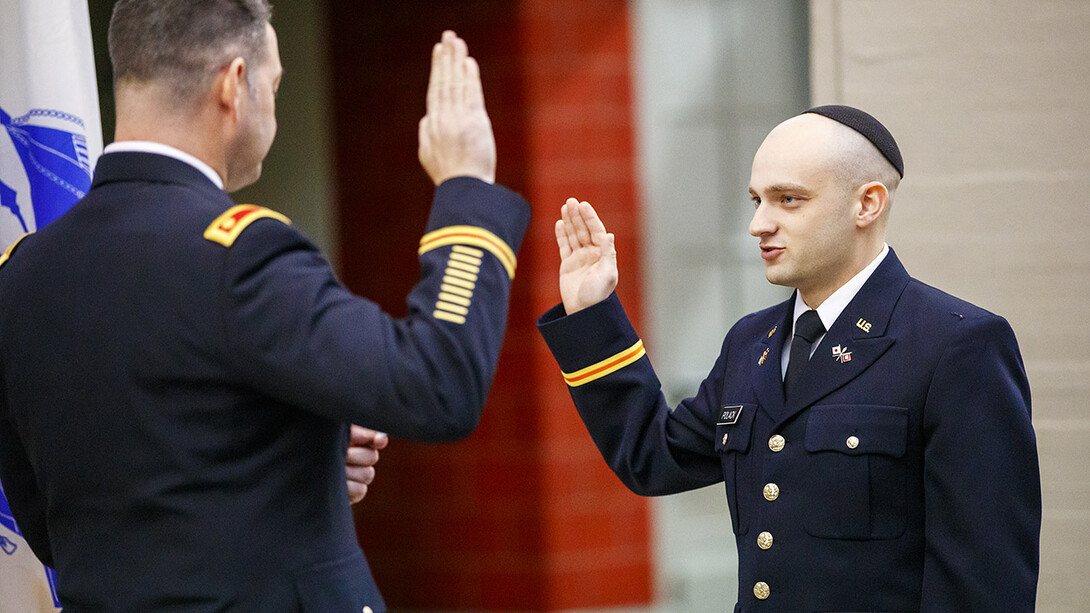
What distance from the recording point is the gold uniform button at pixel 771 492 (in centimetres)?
165

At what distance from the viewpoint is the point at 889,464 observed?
5.15 ft

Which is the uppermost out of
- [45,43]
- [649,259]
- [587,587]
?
[45,43]

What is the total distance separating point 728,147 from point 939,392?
2.11m

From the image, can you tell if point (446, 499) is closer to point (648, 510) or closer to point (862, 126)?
point (648, 510)

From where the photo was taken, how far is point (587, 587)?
150 inches

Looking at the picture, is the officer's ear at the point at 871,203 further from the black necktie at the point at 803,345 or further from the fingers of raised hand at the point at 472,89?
the fingers of raised hand at the point at 472,89

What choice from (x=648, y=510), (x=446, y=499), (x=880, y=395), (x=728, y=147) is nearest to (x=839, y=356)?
(x=880, y=395)

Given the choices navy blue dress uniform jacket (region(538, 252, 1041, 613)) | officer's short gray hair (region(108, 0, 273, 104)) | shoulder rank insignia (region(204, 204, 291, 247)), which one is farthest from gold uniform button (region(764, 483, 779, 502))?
officer's short gray hair (region(108, 0, 273, 104))

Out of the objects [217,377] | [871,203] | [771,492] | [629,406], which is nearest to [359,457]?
[217,377]

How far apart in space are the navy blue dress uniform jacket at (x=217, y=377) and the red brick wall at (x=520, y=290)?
97.5 inches

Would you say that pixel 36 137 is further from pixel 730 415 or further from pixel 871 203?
pixel 871 203

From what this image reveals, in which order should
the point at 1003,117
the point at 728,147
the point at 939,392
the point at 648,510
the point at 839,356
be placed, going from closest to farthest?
the point at 939,392 → the point at 839,356 → the point at 1003,117 → the point at 728,147 → the point at 648,510

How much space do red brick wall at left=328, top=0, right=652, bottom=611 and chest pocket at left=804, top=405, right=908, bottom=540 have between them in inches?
82.8

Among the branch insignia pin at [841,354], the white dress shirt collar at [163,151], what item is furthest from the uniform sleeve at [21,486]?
the branch insignia pin at [841,354]
